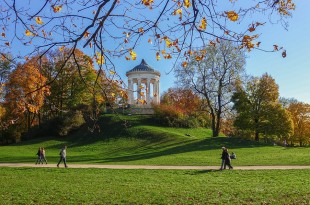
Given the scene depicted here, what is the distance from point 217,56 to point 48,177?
81.7ft

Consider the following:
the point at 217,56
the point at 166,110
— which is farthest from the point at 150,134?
the point at 217,56

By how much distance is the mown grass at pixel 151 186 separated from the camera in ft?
41.0

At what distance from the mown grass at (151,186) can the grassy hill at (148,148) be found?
235 inches

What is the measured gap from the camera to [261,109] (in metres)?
39.4

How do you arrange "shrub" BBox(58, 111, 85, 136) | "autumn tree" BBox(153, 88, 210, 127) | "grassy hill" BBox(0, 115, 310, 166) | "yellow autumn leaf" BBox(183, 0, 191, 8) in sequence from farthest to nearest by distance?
A: "shrub" BBox(58, 111, 85, 136) → "autumn tree" BBox(153, 88, 210, 127) → "grassy hill" BBox(0, 115, 310, 166) → "yellow autumn leaf" BBox(183, 0, 191, 8)

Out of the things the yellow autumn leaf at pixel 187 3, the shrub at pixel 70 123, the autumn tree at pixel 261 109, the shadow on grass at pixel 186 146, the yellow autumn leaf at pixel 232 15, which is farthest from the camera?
the shrub at pixel 70 123

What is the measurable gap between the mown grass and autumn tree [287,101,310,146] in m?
42.4

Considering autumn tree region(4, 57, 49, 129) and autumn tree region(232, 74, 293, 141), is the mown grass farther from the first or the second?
autumn tree region(232, 74, 293, 141)

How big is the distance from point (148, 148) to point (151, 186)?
19932 mm

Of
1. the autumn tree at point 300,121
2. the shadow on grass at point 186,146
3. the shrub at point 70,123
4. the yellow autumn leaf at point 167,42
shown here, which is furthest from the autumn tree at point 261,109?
the yellow autumn leaf at point 167,42

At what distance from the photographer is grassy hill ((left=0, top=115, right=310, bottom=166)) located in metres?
26.5

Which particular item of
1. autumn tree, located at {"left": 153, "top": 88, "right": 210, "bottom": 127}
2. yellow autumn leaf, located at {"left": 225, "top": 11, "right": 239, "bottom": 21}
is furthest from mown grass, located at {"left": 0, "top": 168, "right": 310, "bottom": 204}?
autumn tree, located at {"left": 153, "top": 88, "right": 210, "bottom": 127}

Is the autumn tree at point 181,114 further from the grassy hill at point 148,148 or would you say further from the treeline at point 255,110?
the grassy hill at point 148,148

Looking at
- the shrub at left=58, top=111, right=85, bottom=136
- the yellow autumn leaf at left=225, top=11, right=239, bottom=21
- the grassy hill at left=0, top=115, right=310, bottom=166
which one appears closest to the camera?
the yellow autumn leaf at left=225, top=11, right=239, bottom=21
